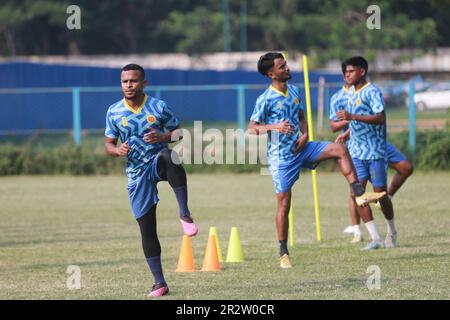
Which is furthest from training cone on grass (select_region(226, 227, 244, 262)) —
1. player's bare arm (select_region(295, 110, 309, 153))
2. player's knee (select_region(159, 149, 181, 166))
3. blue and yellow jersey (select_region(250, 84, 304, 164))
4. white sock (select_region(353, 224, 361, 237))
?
player's knee (select_region(159, 149, 181, 166))

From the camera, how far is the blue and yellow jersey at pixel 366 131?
1302 centimetres

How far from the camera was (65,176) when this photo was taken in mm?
25641

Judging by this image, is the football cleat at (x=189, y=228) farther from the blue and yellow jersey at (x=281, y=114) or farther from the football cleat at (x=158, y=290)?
the blue and yellow jersey at (x=281, y=114)

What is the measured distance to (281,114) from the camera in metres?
11.6

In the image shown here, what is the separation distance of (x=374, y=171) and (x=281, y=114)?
1996mm

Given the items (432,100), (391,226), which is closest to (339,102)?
(391,226)

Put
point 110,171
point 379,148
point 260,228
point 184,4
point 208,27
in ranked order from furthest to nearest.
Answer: point 184,4 < point 208,27 < point 110,171 < point 260,228 < point 379,148

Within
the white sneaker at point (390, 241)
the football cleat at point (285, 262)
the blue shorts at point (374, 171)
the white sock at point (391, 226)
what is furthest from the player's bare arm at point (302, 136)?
the white sneaker at point (390, 241)

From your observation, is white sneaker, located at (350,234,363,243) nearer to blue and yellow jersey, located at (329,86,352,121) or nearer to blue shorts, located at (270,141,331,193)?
blue and yellow jersey, located at (329,86,352,121)

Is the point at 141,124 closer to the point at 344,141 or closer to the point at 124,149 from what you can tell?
the point at 124,149

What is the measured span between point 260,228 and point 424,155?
9242 millimetres

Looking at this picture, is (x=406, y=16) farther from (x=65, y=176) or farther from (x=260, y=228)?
(x=260, y=228)

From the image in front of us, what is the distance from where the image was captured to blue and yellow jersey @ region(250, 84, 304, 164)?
1155 cm
